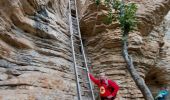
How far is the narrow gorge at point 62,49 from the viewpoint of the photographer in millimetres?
8625

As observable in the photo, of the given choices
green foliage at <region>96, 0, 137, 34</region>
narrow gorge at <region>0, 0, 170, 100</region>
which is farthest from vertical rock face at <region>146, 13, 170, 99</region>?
green foliage at <region>96, 0, 137, 34</region>

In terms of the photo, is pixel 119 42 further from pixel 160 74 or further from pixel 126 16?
pixel 160 74

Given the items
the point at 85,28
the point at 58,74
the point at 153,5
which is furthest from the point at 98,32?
the point at 58,74

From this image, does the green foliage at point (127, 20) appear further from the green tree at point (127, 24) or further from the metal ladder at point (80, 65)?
the metal ladder at point (80, 65)

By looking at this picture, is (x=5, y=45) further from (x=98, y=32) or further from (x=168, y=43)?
(x=168, y=43)

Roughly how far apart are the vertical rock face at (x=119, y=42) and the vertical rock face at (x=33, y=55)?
1.83 metres

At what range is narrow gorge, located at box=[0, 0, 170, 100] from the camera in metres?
Result: 8.62

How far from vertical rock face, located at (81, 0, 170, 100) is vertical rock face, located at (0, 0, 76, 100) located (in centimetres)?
183

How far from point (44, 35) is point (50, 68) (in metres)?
1.49

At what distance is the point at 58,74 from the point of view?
994 centimetres

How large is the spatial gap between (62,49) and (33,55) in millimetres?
1722

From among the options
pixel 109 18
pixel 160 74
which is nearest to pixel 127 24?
pixel 109 18

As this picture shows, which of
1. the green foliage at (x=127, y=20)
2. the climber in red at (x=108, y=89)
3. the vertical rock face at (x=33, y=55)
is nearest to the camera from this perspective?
the vertical rock face at (x=33, y=55)

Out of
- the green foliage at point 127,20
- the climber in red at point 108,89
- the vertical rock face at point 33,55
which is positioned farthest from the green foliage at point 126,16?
the climber in red at point 108,89
